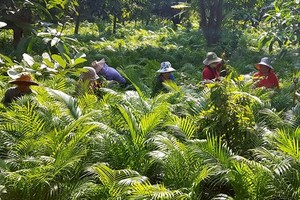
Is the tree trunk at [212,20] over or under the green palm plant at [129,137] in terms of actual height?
under

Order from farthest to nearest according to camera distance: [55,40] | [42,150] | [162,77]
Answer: [162,77] < [42,150] < [55,40]

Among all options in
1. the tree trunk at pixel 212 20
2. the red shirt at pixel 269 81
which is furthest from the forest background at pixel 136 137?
the tree trunk at pixel 212 20

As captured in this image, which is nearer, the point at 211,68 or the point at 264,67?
the point at 264,67

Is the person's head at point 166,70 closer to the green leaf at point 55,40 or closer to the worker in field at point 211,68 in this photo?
the worker in field at point 211,68

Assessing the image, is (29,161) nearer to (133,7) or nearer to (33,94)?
(33,94)

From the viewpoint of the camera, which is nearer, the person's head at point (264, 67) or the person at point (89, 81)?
the person at point (89, 81)

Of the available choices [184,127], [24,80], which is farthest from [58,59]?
[184,127]

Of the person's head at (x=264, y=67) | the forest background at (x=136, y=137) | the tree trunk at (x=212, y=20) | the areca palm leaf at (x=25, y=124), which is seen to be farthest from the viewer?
the tree trunk at (x=212, y=20)

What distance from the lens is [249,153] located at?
5.39 m

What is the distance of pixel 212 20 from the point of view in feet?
62.7

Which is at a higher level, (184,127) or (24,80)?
(24,80)

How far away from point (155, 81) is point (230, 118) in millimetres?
3480

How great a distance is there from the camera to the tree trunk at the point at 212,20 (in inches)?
734

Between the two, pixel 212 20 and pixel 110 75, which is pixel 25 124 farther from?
pixel 212 20
